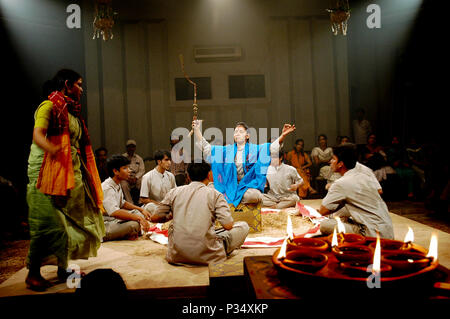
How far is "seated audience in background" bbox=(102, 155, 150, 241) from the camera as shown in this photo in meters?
3.72

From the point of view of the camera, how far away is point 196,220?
2883mm

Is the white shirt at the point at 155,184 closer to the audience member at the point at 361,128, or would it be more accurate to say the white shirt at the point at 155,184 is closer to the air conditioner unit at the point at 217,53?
the air conditioner unit at the point at 217,53

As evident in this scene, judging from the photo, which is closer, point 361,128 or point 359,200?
point 359,200

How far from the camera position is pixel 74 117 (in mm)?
2840

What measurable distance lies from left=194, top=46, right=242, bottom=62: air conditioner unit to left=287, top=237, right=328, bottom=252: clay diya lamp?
7833 mm

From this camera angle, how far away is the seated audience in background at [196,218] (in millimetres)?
2887

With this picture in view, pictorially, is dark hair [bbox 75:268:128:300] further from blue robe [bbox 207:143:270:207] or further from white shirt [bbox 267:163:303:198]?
white shirt [bbox 267:163:303:198]

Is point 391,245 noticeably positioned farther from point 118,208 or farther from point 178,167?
point 178,167

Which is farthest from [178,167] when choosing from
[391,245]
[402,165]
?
[391,245]

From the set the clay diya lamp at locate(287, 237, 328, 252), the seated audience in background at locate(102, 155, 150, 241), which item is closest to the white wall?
the seated audience in background at locate(102, 155, 150, 241)

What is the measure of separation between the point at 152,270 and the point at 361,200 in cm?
186
